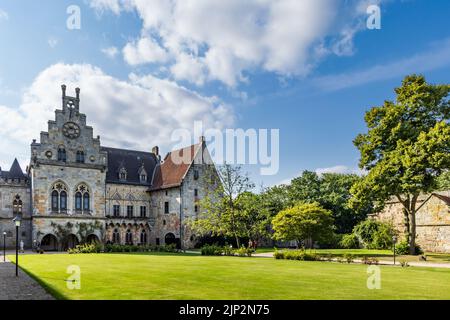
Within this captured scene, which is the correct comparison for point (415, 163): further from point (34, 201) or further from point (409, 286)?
point (34, 201)

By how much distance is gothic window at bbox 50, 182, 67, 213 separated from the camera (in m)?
48.9

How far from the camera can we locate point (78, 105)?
5225cm

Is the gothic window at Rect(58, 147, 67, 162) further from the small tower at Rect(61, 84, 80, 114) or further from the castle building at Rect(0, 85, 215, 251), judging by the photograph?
the small tower at Rect(61, 84, 80, 114)

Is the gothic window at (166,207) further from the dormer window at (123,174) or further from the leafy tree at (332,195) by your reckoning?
the leafy tree at (332,195)

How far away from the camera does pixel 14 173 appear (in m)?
50.3

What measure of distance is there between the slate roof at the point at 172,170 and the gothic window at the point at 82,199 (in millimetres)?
9341

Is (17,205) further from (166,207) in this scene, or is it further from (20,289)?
(20,289)

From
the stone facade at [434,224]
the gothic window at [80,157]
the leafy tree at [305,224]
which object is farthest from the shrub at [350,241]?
the gothic window at [80,157]

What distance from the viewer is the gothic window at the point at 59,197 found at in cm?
4888

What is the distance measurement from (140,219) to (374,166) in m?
32.8

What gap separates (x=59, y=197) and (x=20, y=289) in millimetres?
37211

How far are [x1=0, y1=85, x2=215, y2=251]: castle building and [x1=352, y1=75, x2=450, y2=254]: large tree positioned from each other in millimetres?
25418

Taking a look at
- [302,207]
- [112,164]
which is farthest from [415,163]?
[112,164]

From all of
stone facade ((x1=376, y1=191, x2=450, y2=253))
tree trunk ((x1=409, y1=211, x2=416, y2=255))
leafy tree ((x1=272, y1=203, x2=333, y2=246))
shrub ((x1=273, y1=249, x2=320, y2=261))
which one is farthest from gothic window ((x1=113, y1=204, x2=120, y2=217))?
stone facade ((x1=376, y1=191, x2=450, y2=253))
